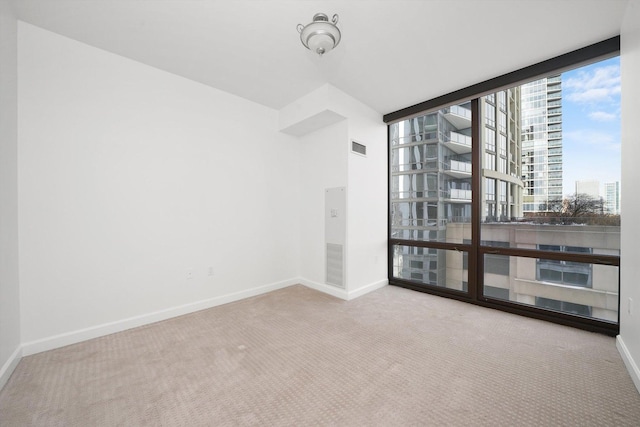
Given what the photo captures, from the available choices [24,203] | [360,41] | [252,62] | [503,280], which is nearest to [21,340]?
[24,203]

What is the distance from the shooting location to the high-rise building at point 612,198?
234 centimetres

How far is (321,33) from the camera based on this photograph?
1.95m

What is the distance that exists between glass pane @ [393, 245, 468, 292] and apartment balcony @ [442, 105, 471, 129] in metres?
1.72

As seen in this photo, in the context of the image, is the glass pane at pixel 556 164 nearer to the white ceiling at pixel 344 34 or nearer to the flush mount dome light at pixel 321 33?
the white ceiling at pixel 344 34

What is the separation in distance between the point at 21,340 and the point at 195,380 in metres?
1.58

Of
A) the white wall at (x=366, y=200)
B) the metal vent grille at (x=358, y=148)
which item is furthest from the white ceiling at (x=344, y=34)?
the metal vent grille at (x=358, y=148)

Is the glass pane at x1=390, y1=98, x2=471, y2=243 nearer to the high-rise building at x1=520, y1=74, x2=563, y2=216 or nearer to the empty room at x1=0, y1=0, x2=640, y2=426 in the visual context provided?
the empty room at x1=0, y1=0, x2=640, y2=426

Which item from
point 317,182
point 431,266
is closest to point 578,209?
point 431,266

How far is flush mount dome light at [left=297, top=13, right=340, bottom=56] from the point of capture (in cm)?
192

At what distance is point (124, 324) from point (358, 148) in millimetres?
3400

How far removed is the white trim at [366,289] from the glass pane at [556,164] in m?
1.56

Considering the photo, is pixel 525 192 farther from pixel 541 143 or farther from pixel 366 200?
pixel 366 200

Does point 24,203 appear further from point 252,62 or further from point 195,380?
point 252,62

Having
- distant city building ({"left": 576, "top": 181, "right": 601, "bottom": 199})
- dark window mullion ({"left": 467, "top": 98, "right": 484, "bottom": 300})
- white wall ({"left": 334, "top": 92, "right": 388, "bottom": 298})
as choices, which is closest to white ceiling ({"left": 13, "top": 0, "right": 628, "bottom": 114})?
dark window mullion ({"left": 467, "top": 98, "right": 484, "bottom": 300})
